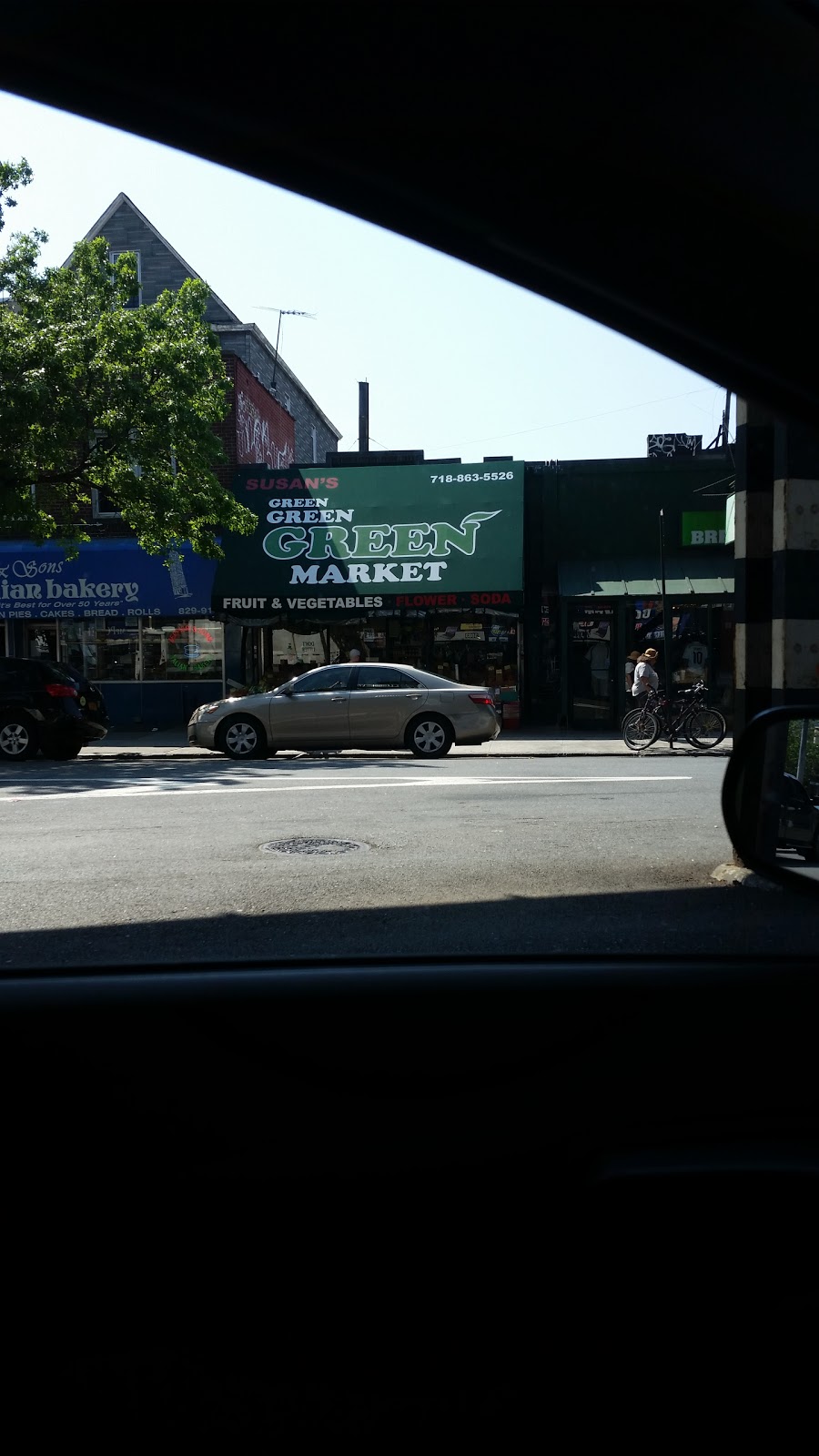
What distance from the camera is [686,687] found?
22734 millimetres

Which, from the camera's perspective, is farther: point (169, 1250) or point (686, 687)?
point (686, 687)

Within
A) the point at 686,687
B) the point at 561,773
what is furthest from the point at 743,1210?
the point at 686,687

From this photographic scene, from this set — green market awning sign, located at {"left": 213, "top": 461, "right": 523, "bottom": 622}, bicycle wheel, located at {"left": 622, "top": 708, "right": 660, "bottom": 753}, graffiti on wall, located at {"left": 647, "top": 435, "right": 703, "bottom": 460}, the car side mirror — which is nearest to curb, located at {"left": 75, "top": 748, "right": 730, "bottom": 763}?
bicycle wheel, located at {"left": 622, "top": 708, "right": 660, "bottom": 753}

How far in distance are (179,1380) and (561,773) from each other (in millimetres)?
11795

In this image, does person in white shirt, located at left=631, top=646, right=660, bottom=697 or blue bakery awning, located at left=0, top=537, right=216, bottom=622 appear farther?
blue bakery awning, located at left=0, top=537, right=216, bottom=622

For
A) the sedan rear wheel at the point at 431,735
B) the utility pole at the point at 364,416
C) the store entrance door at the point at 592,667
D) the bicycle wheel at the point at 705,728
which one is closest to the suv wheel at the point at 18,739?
the sedan rear wheel at the point at 431,735

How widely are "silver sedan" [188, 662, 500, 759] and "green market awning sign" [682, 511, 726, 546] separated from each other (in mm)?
8306

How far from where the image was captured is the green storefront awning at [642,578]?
72.0 feet

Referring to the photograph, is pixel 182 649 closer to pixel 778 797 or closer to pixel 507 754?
pixel 507 754

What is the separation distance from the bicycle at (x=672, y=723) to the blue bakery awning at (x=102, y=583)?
29.5 ft

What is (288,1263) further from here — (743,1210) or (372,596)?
(372,596)

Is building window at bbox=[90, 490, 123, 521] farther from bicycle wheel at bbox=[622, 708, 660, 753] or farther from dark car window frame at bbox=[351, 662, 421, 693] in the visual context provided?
bicycle wheel at bbox=[622, 708, 660, 753]

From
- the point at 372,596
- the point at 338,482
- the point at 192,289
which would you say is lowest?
the point at 372,596

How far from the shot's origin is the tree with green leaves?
1789cm
